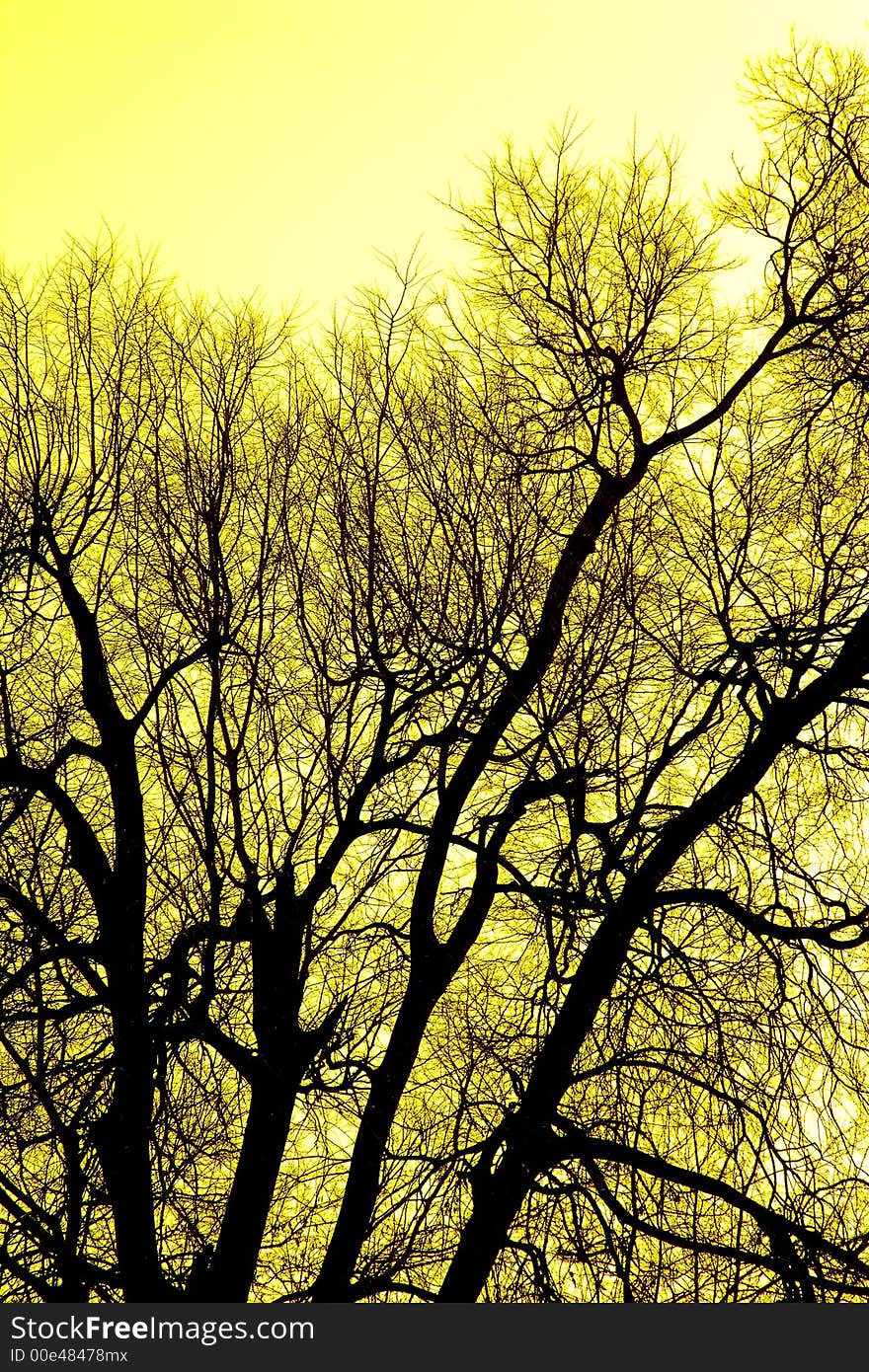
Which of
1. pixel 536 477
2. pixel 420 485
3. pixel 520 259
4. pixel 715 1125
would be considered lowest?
pixel 715 1125

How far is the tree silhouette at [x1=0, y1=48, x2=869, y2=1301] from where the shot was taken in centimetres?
531

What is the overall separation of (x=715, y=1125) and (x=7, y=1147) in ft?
12.8

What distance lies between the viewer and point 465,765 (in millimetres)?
5762

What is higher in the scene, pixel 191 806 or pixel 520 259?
pixel 520 259

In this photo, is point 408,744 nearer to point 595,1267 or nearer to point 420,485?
point 420,485

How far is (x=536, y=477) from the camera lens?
6.28 metres

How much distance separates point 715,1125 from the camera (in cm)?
542

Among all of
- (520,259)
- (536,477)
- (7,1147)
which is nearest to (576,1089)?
(7,1147)

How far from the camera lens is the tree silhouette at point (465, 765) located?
5.31m
